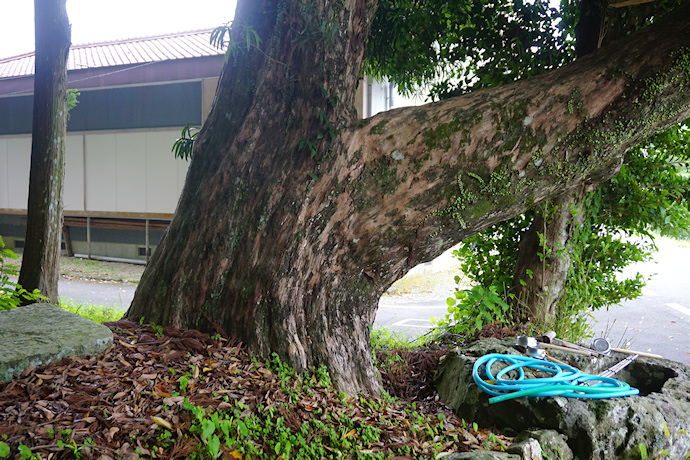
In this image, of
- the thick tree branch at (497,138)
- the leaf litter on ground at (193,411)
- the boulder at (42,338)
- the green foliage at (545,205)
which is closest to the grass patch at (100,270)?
the green foliage at (545,205)

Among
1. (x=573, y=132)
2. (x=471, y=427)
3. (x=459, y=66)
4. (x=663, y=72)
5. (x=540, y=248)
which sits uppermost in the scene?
(x=459, y=66)

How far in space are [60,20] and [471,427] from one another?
202 inches

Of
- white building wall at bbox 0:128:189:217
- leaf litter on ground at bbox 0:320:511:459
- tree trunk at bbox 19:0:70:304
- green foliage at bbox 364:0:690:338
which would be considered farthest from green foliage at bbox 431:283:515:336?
white building wall at bbox 0:128:189:217

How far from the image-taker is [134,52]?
12.4 m

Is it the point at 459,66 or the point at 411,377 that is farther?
the point at 459,66

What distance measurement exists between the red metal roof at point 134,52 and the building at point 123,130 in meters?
0.03

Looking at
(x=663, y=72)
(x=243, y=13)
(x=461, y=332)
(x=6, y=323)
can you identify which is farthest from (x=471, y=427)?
(x=243, y=13)

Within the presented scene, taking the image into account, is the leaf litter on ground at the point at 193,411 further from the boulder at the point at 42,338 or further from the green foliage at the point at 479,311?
the green foliage at the point at 479,311

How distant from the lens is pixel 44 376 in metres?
2.43

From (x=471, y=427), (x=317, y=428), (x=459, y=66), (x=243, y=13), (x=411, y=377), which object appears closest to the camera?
(x=317, y=428)

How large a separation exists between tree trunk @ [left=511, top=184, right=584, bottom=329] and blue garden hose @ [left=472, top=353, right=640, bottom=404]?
148cm

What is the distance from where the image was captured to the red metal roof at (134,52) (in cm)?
1150

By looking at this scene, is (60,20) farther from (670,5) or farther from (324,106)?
(670,5)

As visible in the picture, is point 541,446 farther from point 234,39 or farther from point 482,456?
point 234,39
